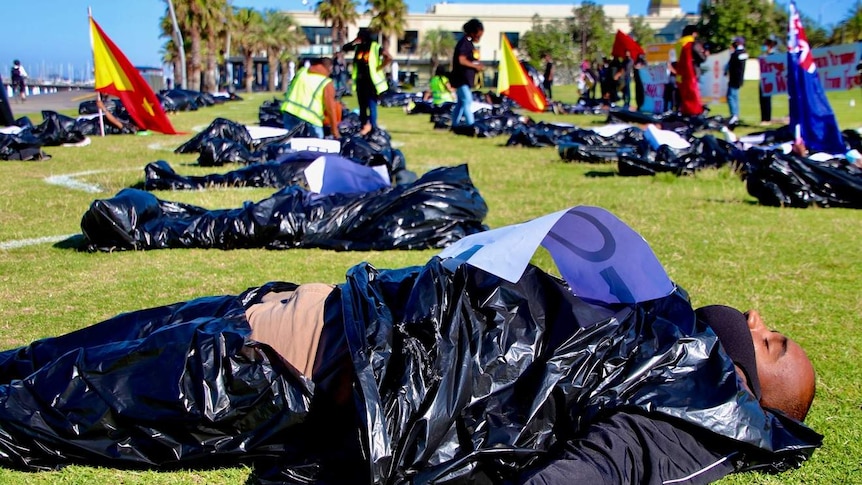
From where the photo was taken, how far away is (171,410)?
2527 millimetres

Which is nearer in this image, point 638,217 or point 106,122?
point 638,217

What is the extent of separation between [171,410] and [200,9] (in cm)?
4143

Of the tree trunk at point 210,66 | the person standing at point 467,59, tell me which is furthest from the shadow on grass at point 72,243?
the tree trunk at point 210,66

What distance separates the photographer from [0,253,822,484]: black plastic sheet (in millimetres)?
2469

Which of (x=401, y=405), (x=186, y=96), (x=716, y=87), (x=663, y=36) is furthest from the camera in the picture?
(x=663, y=36)

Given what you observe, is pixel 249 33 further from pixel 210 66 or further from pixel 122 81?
pixel 122 81

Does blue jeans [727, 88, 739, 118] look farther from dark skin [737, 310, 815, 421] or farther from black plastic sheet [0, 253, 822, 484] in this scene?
black plastic sheet [0, 253, 822, 484]

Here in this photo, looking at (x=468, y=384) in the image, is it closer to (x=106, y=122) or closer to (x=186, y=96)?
(x=106, y=122)

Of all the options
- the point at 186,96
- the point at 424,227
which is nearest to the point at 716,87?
the point at 186,96

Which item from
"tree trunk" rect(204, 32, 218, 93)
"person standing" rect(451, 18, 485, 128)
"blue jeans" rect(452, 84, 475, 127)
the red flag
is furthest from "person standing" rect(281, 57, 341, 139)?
"tree trunk" rect(204, 32, 218, 93)

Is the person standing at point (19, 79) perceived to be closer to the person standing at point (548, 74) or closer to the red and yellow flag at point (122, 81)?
the person standing at point (548, 74)

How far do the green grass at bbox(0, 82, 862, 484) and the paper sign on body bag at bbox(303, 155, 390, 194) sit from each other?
41.1 inches

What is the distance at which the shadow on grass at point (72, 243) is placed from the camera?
5.94 metres

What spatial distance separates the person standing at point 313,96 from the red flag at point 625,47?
13544 mm
